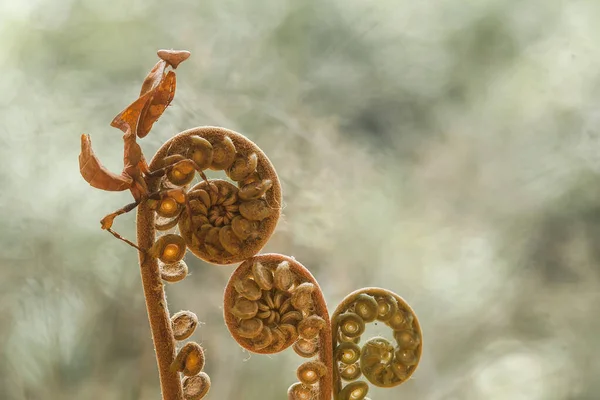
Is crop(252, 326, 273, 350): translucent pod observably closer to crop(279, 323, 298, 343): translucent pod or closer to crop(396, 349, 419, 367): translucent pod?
crop(279, 323, 298, 343): translucent pod

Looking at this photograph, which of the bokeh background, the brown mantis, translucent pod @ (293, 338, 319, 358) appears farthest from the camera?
the bokeh background

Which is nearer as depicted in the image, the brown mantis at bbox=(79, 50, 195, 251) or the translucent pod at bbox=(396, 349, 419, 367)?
the brown mantis at bbox=(79, 50, 195, 251)

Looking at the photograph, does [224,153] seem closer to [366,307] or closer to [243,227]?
[243,227]

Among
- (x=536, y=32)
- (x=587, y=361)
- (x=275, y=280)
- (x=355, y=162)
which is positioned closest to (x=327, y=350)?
(x=275, y=280)

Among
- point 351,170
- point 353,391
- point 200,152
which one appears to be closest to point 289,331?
point 353,391

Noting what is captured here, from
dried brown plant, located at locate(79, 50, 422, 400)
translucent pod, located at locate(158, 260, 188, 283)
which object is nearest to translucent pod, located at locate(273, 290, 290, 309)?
dried brown plant, located at locate(79, 50, 422, 400)

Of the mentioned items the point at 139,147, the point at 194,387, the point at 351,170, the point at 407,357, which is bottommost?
the point at 194,387
